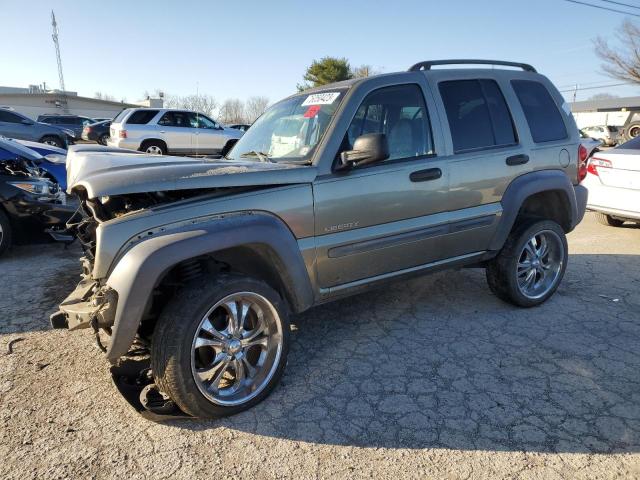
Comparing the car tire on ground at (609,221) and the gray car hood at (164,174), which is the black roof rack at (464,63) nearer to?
the gray car hood at (164,174)

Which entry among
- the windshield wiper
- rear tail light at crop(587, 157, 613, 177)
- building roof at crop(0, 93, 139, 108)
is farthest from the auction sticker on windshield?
building roof at crop(0, 93, 139, 108)

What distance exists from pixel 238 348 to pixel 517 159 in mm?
2751

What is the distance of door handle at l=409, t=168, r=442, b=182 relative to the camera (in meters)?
3.38

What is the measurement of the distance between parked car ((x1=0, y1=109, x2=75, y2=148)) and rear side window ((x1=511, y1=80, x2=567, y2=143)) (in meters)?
18.7

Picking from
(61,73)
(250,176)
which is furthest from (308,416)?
(61,73)

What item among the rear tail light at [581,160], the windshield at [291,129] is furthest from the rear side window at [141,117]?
the rear tail light at [581,160]

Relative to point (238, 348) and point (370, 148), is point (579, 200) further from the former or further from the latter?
point (238, 348)

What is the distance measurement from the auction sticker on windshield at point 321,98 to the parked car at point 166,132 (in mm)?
10868

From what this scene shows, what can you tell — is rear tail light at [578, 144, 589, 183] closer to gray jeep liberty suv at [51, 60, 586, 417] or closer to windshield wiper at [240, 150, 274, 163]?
gray jeep liberty suv at [51, 60, 586, 417]

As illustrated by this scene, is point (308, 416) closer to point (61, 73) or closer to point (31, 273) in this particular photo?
point (31, 273)

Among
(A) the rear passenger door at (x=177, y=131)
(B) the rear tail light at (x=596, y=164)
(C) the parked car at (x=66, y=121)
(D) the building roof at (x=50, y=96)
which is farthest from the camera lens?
(D) the building roof at (x=50, y=96)

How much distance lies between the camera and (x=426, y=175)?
3436 mm

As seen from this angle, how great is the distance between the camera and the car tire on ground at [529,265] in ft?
13.4

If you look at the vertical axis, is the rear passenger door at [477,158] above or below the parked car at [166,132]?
below
